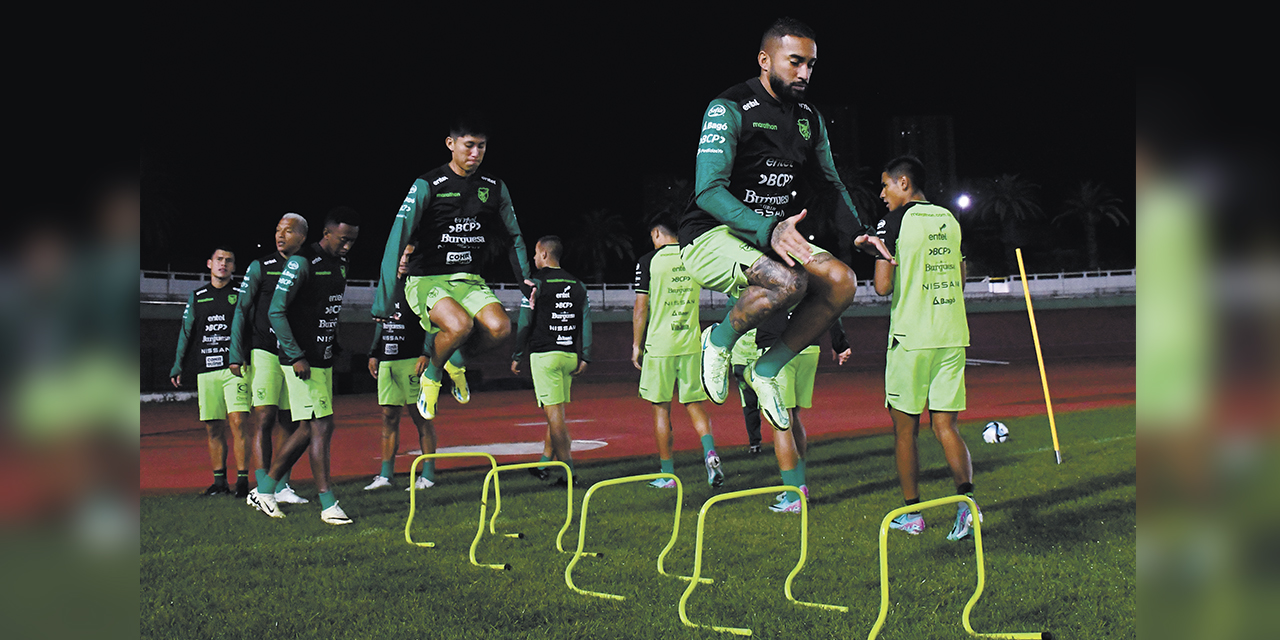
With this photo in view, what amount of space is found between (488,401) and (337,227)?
16.4 metres

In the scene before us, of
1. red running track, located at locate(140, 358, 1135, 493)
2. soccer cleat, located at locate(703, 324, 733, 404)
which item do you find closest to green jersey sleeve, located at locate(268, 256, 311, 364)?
red running track, located at locate(140, 358, 1135, 493)

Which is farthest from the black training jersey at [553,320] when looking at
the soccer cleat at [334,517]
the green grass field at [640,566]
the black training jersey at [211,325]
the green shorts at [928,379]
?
the green shorts at [928,379]

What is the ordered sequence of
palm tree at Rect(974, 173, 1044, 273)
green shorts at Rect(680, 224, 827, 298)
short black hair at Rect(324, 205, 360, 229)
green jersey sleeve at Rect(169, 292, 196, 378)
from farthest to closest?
palm tree at Rect(974, 173, 1044, 273) → green jersey sleeve at Rect(169, 292, 196, 378) → short black hair at Rect(324, 205, 360, 229) → green shorts at Rect(680, 224, 827, 298)

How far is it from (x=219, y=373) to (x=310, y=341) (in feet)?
7.34

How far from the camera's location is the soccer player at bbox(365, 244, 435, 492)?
9.35 metres

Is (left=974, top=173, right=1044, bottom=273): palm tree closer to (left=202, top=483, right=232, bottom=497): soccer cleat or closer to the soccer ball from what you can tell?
the soccer ball

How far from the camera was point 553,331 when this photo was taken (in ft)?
31.6

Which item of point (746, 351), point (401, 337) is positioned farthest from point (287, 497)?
point (746, 351)

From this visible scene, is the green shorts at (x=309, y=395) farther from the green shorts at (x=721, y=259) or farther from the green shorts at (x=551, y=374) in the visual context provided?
the green shorts at (x=721, y=259)

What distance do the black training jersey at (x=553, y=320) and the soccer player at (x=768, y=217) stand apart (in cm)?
436

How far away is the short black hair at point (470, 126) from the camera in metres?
7.11

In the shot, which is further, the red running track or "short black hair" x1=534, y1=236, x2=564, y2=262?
the red running track

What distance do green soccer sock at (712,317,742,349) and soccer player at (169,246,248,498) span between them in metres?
5.88
